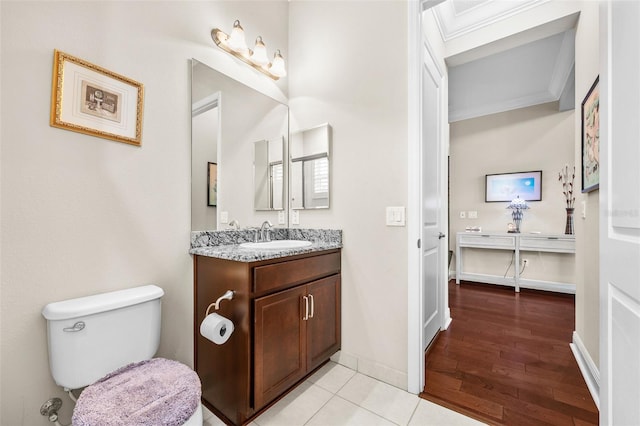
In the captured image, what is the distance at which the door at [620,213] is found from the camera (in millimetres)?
656

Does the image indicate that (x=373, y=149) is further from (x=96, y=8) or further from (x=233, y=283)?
(x=96, y=8)

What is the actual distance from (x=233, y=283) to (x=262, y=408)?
2.34 feet

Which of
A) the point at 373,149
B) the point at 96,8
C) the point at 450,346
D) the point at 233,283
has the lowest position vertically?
the point at 450,346

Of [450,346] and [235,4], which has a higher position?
[235,4]

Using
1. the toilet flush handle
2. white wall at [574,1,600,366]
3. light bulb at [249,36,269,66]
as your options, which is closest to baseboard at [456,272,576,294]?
white wall at [574,1,600,366]

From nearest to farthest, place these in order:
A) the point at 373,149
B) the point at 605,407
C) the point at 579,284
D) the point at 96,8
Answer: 1. the point at 605,407
2. the point at 96,8
3. the point at 373,149
4. the point at 579,284

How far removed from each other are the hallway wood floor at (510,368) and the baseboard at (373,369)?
0.15m

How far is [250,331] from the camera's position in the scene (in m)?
1.25

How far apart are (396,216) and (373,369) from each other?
3.34 ft

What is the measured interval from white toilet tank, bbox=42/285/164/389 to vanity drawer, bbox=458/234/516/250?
4075mm

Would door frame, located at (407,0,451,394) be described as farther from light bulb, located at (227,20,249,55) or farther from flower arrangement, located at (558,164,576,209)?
flower arrangement, located at (558,164,576,209)

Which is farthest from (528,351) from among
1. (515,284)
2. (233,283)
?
(233,283)

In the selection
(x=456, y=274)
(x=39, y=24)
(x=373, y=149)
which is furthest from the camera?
(x=456, y=274)

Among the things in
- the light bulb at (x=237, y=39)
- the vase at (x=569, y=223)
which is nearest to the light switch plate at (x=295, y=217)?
the light bulb at (x=237, y=39)
